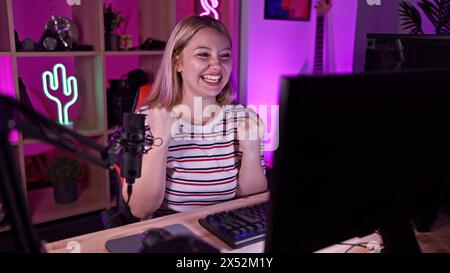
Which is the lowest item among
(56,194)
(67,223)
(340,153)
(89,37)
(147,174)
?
(67,223)

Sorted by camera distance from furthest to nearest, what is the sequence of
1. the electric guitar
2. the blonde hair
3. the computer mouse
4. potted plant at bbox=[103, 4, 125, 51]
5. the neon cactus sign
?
the electric guitar, the neon cactus sign, potted plant at bbox=[103, 4, 125, 51], the blonde hair, the computer mouse

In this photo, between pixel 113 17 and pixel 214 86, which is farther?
pixel 113 17

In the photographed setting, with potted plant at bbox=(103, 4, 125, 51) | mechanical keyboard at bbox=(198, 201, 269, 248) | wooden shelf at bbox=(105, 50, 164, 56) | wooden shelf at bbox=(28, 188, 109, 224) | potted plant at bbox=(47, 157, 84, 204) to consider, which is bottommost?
wooden shelf at bbox=(28, 188, 109, 224)

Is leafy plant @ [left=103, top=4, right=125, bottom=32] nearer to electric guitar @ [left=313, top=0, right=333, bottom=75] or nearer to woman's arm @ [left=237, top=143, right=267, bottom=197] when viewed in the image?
woman's arm @ [left=237, top=143, right=267, bottom=197]

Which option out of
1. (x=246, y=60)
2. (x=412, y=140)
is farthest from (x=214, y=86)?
(x=246, y=60)

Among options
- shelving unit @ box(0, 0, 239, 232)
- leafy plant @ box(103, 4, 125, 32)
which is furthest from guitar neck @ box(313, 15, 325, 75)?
leafy plant @ box(103, 4, 125, 32)

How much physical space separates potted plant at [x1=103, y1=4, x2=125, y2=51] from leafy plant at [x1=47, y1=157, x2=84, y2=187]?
0.83 m

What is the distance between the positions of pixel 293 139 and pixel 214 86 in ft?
3.17

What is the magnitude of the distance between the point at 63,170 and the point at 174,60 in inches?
62.1

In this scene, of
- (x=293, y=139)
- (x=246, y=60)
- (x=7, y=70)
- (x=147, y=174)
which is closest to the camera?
(x=293, y=139)

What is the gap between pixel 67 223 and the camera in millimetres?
2871

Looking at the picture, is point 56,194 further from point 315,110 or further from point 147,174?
point 315,110

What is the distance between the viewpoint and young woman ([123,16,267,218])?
4.76ft

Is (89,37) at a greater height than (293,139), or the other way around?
(89,37)
